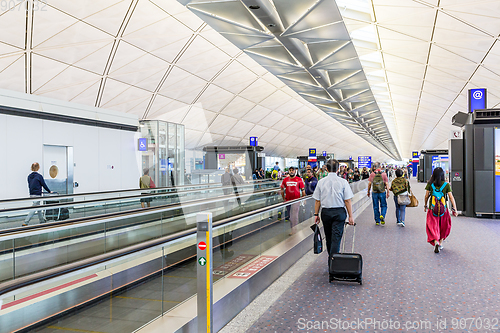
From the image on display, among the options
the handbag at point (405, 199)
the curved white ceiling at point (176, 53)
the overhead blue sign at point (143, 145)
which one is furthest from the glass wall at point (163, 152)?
the handbag at point (405, 199)

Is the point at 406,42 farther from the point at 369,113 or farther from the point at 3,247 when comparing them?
the point at 369,113

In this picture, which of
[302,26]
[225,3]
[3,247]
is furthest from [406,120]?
[3,247]

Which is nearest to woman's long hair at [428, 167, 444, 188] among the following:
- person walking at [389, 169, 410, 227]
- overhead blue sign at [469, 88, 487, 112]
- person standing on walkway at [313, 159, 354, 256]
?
person standing on walkway at [313, 159, 354, 256]

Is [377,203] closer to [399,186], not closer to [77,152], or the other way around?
[399,186]

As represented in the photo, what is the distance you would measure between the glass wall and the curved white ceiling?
60.4 inches

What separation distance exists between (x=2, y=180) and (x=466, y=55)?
21.3 m

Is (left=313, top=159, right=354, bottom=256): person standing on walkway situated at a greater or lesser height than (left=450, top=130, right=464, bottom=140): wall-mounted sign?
lesser

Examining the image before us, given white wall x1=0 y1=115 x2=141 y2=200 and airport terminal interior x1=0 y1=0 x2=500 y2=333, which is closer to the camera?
airport terminal interior x1=0 y1=0 x2=500 y2=333

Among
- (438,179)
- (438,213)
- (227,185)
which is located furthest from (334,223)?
(227,185)

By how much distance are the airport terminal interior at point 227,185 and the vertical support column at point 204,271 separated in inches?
0.7

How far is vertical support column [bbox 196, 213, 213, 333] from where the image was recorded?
3.97 m

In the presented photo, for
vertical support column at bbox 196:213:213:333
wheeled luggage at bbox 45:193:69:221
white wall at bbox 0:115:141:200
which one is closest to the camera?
vertical support column at bbox 196:213:213:333

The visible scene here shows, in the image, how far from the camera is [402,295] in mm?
5625

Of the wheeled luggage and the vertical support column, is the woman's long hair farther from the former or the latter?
the wheeled luggage
